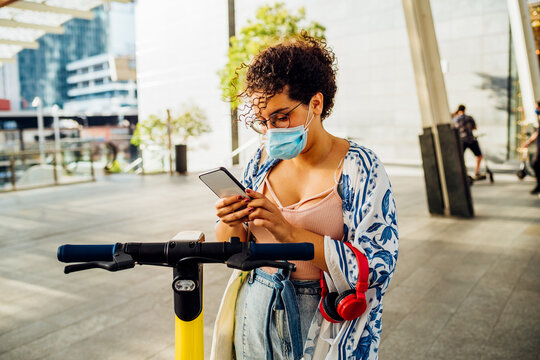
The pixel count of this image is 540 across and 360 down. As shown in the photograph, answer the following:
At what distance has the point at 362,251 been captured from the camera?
130 centimetres

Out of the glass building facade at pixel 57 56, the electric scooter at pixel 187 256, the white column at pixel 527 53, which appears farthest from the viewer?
the glass building facade at pixel 57 56

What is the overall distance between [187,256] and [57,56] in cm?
13204

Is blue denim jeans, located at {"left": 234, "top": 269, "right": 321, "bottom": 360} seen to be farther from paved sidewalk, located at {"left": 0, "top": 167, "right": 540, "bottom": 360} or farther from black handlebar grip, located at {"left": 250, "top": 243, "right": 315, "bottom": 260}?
paved sidewalk, located at {"left": 0, "top": 167, "right": 540, "bottom": 360}

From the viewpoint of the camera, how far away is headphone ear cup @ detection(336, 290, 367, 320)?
129 centimetres

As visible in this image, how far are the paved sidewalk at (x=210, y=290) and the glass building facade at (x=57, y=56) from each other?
4598 inches

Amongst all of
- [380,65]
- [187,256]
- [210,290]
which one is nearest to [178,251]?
[187,256]

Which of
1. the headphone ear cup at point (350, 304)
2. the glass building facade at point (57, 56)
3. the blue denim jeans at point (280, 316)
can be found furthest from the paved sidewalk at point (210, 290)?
the glass building facade at point (57, 56)

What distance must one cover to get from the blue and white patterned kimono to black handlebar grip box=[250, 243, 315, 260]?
0.18m

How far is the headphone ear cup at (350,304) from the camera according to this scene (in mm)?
1287

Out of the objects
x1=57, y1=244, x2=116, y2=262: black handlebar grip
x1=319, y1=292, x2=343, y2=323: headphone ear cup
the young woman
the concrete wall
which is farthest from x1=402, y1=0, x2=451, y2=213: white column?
x1=57, y1=244, x2=116, y2=262: black handlebar grip

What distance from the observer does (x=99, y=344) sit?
133 inches

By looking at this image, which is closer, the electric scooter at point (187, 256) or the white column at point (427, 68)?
the electric scooter at point (187, 256)

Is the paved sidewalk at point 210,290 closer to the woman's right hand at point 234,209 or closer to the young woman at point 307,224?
the young woman at point 307,224

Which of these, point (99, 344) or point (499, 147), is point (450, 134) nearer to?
point (99, 344)
